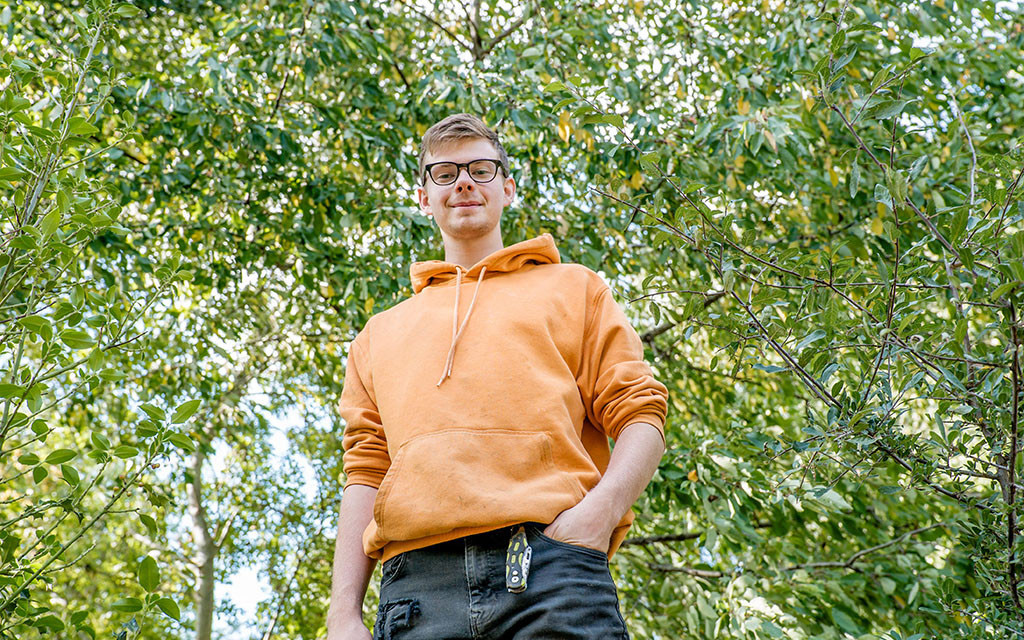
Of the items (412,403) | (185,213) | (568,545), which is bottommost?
(568,545)

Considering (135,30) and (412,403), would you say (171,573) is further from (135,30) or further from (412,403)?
(412,403)

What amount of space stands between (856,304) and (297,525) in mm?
6718

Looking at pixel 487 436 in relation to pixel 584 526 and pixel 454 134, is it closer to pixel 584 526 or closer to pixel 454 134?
pixel 584 526

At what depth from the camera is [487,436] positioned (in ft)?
5.24

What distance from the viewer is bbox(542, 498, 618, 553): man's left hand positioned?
1487mm

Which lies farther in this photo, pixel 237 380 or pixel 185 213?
pixel 237 380

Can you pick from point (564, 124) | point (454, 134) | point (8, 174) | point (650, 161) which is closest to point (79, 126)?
point (8, 174)

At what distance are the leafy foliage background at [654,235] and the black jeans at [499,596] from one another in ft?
1.63

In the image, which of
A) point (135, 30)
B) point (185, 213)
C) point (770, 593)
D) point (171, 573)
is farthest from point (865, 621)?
point (171, 573)

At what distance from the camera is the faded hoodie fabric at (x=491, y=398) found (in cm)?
155

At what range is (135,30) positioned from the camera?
5.33m

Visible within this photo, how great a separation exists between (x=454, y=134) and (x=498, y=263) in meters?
0.32

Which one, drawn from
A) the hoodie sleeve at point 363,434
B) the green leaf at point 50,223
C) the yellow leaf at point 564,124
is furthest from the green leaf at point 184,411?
the yellow leaf at point 564,124

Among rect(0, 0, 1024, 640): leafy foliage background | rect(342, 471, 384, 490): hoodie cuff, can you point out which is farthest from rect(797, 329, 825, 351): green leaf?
rect(342, 471, 384, 490): hoodie cuff
